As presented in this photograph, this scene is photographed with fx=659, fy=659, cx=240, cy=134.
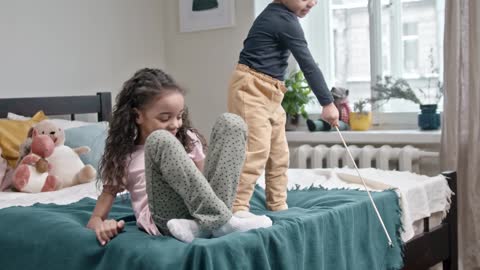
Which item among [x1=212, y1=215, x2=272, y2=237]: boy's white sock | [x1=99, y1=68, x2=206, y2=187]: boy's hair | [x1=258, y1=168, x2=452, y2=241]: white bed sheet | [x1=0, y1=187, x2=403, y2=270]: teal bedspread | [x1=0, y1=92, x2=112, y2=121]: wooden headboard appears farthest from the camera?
[x1=0, y1=92, x2=112, y2=121]: wooden headboard

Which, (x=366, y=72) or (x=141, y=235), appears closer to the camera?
(x=141, y=235)

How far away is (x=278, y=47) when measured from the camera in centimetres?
193

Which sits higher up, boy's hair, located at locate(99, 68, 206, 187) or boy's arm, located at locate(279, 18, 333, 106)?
boy's arm, located at locate(279, 18, 333, 106)

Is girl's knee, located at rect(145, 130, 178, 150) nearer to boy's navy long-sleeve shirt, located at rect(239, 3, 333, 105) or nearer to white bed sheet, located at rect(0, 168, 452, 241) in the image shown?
boy's navy long-sleeve shirt, located at rect(239, 3, 333, 105)

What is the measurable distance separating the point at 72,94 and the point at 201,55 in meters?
0.80

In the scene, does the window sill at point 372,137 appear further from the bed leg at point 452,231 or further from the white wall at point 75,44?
the white wall at point 75,44

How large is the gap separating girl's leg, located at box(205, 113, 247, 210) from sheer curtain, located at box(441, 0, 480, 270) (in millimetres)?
1608

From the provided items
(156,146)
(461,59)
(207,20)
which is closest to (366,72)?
A: (461,59)

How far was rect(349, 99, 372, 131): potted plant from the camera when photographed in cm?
336

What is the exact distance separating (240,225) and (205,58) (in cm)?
238

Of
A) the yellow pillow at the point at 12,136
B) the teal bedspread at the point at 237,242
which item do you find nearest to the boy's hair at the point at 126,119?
the teal bedspread at the point at 237,242

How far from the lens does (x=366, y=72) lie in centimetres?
349

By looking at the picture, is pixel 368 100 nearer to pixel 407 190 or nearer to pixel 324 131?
pixel 324 131

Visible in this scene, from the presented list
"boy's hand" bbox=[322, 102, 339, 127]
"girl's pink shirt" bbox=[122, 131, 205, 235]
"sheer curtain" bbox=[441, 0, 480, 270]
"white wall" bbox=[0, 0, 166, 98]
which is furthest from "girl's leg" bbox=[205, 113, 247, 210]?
"white wall" bbox=[0, 0, 166, 98]
